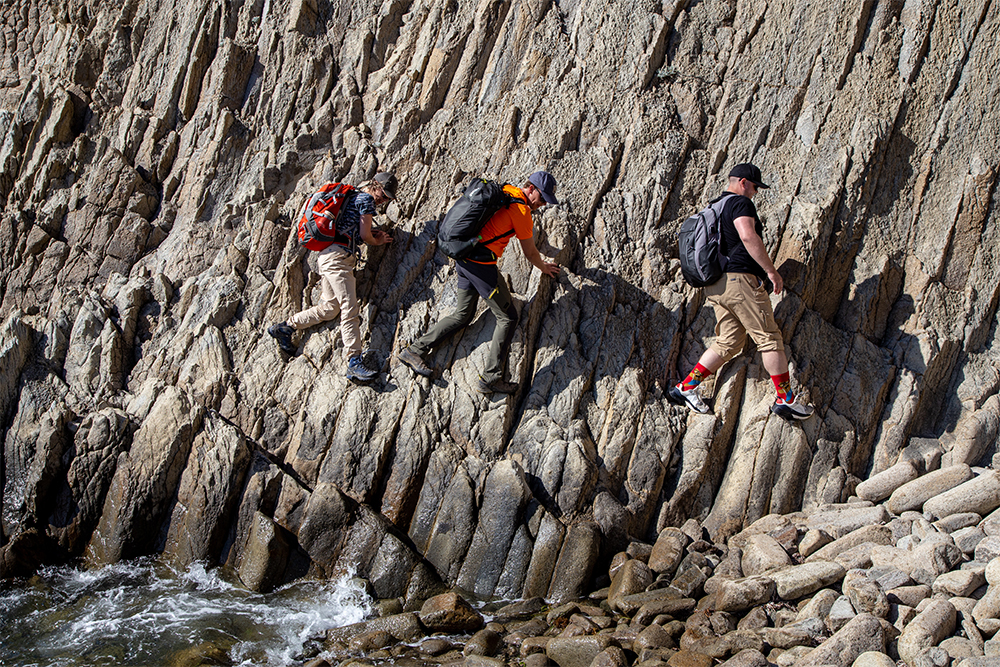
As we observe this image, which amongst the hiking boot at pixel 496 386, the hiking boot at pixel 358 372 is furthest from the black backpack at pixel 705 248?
the hiking boot at pixel 358 372

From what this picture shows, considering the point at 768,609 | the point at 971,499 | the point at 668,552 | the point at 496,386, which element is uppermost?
the point at 971,499

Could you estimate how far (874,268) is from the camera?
11.3 meters

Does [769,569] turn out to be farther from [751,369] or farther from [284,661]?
[284,661]

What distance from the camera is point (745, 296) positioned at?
9.75 meters

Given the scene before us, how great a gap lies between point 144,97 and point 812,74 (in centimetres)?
1187

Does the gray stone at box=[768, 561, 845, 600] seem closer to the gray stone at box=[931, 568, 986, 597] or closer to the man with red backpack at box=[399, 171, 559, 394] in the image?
the gray stone at box=[931, 568, 986, 597]

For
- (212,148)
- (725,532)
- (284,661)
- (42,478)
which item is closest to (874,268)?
(725,532)

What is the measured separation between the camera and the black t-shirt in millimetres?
9586

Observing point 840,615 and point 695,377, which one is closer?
point 840,615

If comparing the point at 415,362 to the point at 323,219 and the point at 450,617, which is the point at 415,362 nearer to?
the point at 323,219

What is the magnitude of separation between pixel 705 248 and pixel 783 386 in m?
2.31

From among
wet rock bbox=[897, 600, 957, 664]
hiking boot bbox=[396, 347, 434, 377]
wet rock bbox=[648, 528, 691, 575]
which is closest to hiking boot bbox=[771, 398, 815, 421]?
wet rock bbox=[648, 528, 691, 575]

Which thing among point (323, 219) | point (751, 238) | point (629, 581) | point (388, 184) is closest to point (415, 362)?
point (323, 219)

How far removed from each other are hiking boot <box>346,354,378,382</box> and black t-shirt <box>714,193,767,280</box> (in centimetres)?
530
